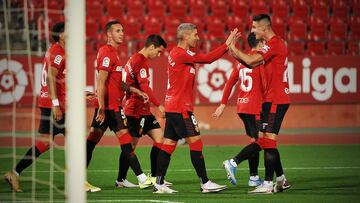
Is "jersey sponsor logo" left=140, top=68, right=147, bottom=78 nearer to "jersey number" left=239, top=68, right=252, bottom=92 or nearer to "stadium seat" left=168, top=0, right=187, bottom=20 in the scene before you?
"jersey number" left=239, top=68, right=252, bottom=92

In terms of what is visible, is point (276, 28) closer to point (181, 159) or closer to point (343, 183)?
point (181, 159)

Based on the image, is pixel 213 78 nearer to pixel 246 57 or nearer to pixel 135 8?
pixel 135 8

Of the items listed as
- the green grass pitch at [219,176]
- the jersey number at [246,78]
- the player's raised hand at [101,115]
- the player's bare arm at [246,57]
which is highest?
the player's bare arm at [246,57]

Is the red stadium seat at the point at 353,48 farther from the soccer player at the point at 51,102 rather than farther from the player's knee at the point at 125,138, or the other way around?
the soccer player at the point at 51,102

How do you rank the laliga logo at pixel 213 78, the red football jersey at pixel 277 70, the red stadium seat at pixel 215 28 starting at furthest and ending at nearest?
the red stadium seat at pixel 215 28
the laliga logo at pixel 213 78
the red football jersey at pixel 277 70

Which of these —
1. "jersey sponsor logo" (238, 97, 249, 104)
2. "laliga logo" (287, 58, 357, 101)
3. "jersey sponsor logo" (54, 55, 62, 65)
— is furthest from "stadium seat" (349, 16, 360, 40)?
"jersey sponsor logo" (54, 55, 62, 65)

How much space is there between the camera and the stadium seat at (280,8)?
21.6m

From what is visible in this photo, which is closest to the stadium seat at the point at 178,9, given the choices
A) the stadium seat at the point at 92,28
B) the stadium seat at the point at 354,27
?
the stadium seat at the point at 92,28

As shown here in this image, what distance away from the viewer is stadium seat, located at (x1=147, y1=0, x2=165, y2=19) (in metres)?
21.6

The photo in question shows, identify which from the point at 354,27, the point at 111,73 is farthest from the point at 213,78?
the point at 111,73

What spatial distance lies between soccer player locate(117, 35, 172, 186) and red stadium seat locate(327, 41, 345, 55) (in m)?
10.7

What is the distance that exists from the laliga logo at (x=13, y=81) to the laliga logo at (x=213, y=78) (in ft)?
13.6

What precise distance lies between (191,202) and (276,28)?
13.1 meters

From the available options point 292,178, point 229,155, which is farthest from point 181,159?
point 292,178
